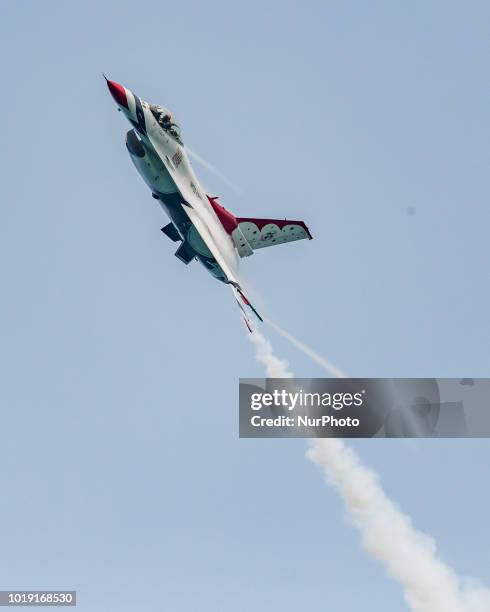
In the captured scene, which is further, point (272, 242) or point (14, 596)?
point (272, 242)

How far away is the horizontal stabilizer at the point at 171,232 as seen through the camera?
191 ft

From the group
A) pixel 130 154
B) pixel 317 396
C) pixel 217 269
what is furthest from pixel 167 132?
pixel 317 396

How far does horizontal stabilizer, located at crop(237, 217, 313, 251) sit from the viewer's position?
64.1 m

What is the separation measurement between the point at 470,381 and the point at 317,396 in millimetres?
9472

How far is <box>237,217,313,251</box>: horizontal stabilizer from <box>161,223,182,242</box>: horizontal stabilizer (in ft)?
21.3

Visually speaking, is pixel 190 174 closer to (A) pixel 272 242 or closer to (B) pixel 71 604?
(A) pixel 272 242

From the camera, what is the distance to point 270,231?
65250mm

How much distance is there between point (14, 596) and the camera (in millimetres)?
46750

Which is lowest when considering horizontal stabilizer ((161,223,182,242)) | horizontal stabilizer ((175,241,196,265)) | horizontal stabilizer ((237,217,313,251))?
horizontal stabilizer ((175,241,196,265))

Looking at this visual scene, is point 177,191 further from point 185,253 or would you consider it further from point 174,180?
point 185,253

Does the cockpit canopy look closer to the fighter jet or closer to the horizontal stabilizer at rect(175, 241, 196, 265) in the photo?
the fighter jet

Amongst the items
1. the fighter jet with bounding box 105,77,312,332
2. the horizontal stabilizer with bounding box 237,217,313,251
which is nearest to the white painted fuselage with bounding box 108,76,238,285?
the fighter jet with bounding box 105,77,312,332

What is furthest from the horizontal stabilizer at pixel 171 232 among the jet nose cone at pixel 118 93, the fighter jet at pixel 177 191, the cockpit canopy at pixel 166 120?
the jet nose cone at pixel 118 93

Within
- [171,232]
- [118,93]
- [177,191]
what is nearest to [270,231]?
[171,232]
